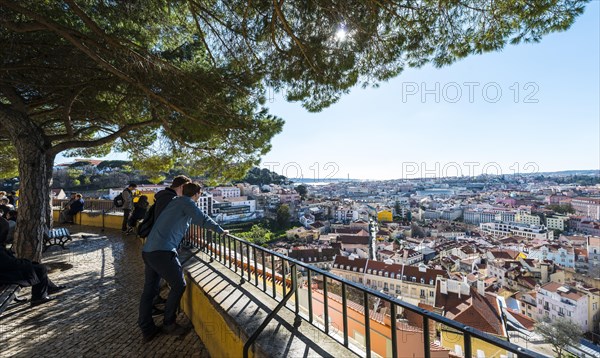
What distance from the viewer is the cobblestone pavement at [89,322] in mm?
2939

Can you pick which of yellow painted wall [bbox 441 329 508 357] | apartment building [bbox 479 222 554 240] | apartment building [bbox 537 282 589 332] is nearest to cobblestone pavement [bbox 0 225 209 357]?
yellow painted wall [bbox 441 329 508 357]

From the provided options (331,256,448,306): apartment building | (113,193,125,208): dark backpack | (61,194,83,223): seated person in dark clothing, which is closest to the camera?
(113,193,125,208): dark backpack

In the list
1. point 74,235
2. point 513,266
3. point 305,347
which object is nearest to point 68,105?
point 74,235

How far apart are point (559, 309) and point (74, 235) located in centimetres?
3414

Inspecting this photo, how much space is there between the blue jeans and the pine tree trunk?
13.3ft

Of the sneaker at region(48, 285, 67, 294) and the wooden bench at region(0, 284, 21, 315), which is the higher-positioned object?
the wooden bench at region(0, 284, 21, 315)

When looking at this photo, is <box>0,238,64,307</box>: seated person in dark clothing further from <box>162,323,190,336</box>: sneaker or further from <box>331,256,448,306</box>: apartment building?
<box>331,256,448,306</box>: apartment building

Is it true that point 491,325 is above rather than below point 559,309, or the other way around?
above

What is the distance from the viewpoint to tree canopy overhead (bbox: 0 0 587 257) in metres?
4.13

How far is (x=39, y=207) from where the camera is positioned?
541 centimetres

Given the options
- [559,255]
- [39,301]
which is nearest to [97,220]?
[39,301]

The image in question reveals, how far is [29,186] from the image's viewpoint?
17.6 feet

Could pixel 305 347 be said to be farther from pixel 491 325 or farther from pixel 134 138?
pixel 491 325

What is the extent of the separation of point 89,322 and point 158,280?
5.14 ft
